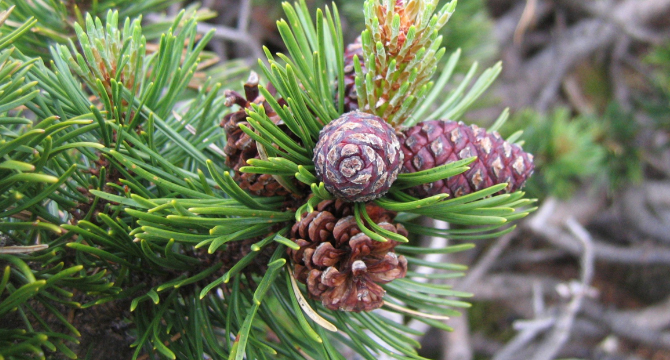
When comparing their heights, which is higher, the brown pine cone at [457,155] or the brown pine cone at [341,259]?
the brown pine cone at [457,155]

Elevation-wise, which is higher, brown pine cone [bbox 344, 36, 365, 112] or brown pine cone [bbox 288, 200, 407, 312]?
brown pine cone [bbox 344, 36, 365, 112]

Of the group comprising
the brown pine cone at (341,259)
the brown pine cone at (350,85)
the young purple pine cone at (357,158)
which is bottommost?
the brown pine cone at (341,259)

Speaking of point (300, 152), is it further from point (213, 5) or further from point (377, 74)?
point (213, 5)

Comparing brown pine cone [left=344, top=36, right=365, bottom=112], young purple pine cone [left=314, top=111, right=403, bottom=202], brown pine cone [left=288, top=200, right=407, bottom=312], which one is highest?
brown pine cone [left=344, top=36, right=365, bottom=112]

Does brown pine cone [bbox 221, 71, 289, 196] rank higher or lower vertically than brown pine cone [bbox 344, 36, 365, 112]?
lower

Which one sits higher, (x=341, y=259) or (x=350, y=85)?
(x=350, y=85)
